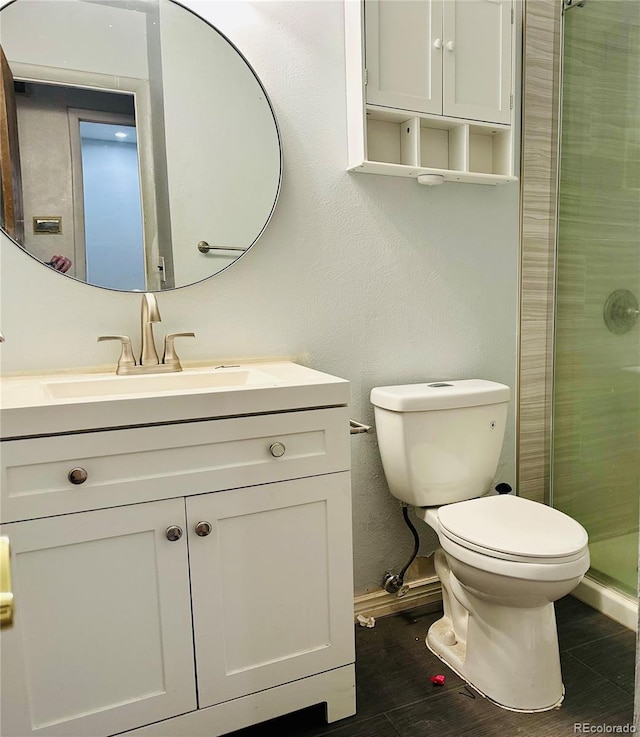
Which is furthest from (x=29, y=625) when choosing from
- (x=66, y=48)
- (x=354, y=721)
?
(x=66, y=48)

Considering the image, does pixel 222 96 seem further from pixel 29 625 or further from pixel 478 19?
pixel 29 625

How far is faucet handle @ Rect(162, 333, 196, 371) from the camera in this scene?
153 centimetres

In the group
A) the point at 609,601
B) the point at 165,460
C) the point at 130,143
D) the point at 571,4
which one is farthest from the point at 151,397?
the point at 571,4

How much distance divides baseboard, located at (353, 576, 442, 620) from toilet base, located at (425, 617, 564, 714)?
0.14 metres

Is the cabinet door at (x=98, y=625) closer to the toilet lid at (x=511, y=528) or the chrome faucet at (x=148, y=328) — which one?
the chrome faucet at (x=148, y=328)

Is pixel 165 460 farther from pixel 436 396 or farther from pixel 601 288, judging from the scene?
pixel 601 288

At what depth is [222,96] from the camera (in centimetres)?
158

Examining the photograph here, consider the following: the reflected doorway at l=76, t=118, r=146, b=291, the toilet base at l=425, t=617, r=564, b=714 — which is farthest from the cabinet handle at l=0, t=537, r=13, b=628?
the toilet base at l=425, t=617, r=564, b=714

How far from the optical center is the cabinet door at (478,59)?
176cm

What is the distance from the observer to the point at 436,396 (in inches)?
66.4

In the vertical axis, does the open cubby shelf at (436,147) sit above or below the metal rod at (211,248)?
above

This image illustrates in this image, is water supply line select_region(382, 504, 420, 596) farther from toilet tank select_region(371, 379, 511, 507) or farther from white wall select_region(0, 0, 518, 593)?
toilet tank select_region(371, 379, 511, 507)

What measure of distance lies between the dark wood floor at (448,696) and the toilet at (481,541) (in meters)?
0.05

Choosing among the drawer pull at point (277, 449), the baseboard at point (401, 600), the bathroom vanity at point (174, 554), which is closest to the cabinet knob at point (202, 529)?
the bathroom vanity at point (174, 554)
